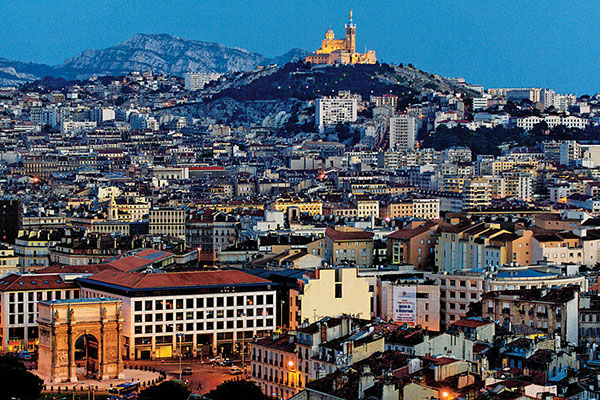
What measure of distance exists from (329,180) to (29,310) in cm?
10625

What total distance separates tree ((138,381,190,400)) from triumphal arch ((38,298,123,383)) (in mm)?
10717

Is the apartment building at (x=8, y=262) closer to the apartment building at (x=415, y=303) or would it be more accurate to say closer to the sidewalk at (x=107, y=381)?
the sidewalk at (x=107, y=381)

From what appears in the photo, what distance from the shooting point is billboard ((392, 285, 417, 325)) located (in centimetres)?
6731

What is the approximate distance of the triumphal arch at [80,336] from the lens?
5959 cm

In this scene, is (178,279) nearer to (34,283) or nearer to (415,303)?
(34,283)

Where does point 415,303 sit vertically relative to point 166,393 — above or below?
above

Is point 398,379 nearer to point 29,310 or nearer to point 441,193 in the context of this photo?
point 29,310

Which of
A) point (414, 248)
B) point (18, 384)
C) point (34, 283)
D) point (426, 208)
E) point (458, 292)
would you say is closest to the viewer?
point (18, 384)

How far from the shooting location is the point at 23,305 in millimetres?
70688

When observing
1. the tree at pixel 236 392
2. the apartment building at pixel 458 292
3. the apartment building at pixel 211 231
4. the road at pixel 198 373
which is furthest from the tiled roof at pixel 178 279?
the apartment building at pixel 211 231

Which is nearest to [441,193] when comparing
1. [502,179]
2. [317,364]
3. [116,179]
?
[502,179]

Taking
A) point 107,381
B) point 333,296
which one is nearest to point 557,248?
point 333,296

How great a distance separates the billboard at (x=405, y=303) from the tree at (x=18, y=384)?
20246 millimetres

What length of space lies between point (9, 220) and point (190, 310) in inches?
1779
